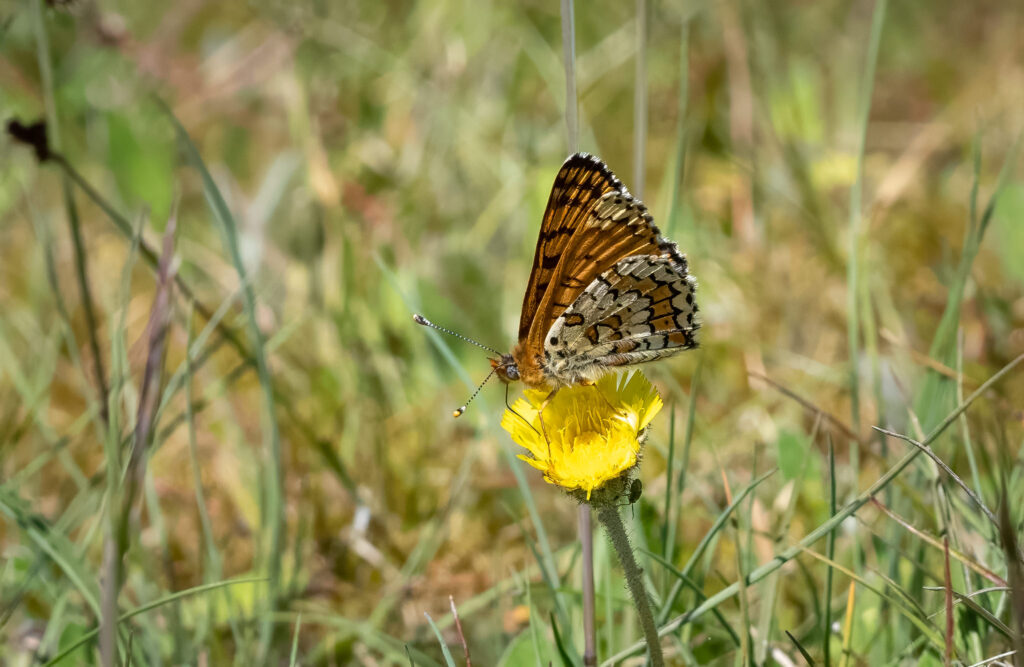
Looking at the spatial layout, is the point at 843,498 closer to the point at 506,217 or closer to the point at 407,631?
the point at 407,631

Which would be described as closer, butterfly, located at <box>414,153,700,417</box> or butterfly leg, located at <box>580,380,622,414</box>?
butterfly leg, located at <box>580,380,622,414</box>

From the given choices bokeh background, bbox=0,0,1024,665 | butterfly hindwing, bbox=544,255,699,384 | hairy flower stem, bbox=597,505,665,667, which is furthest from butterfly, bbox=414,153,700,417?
hairy flower stem, bbox=597,505,665,667

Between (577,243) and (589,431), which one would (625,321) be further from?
(589,431)

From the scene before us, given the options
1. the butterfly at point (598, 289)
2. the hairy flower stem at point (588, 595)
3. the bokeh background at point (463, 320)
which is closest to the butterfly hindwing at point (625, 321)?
the butterfly at point (598, 289)

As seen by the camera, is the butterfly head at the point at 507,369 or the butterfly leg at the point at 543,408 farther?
the butterfly head at the point at 507,369

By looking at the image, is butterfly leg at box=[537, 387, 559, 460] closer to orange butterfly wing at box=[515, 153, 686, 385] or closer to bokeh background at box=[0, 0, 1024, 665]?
orange butterfly wing at box=[515, 153, 686, 385]

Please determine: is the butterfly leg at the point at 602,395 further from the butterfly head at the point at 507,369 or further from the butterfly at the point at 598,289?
the butterfly head at the point at 507,369

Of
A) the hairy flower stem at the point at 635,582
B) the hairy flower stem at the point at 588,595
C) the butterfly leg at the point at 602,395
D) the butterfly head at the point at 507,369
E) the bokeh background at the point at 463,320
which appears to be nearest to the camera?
the hairy flower stem at the point at 635,582
